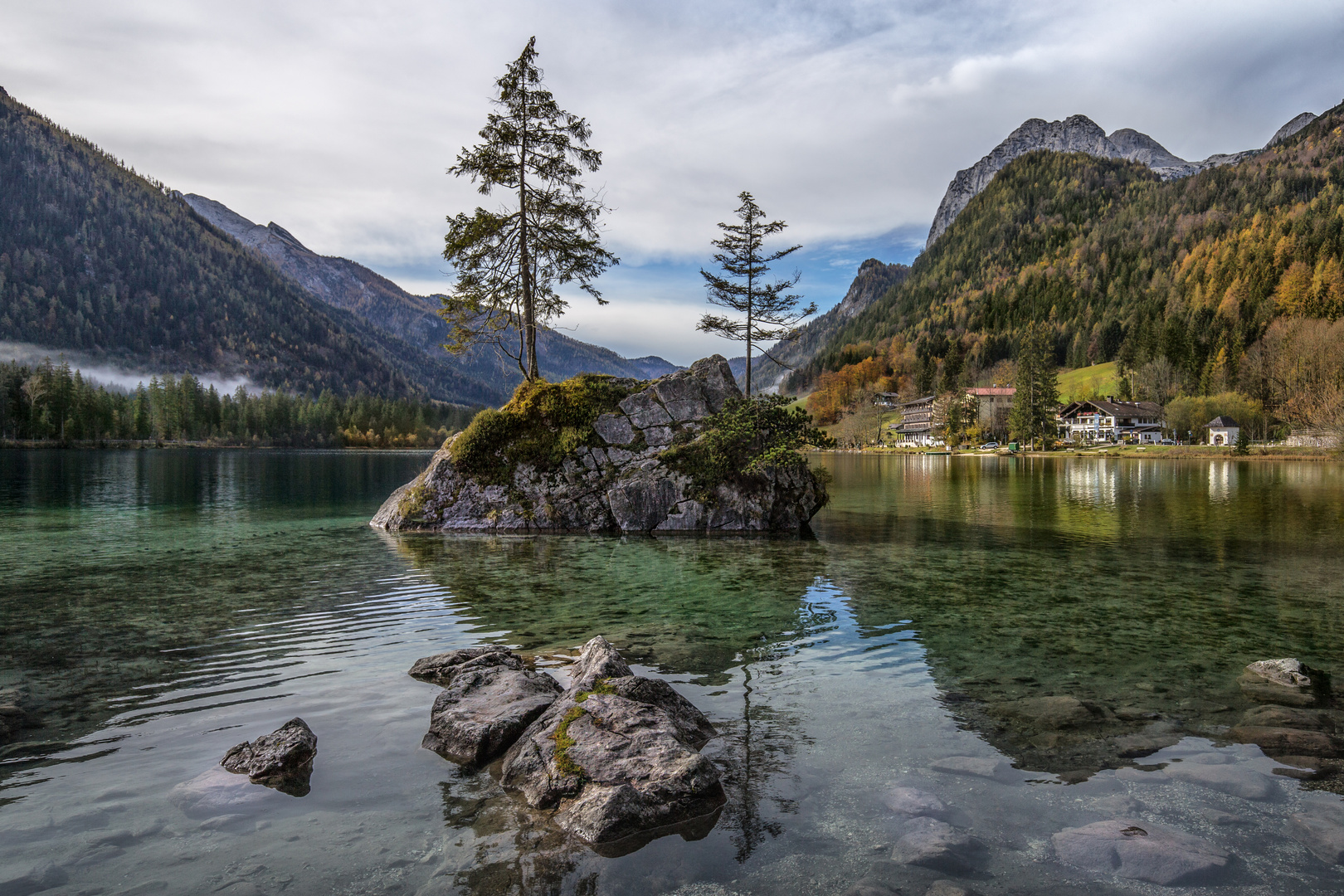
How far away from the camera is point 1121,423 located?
13525 cm

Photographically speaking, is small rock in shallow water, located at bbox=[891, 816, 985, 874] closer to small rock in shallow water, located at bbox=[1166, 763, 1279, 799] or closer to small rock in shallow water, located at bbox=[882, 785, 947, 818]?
small rock in shallow water, located at bbox=[882, 785, 947, 818]

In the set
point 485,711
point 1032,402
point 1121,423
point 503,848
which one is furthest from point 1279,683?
point 1121,423

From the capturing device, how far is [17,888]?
4.73 metres

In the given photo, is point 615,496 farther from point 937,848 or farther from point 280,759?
point 937,848

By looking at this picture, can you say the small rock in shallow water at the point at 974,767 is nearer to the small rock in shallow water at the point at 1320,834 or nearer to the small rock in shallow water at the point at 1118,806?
the small rock in shallow water at the point at 1118,806

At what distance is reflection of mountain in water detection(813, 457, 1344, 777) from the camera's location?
8.12 metres

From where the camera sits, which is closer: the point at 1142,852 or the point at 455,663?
the point at 1142,852

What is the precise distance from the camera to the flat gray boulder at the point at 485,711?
23.2 ft

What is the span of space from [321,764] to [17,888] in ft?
7.77

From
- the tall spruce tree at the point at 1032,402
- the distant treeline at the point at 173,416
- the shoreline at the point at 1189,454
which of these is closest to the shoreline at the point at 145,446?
the distant treeline at the point at 173,416

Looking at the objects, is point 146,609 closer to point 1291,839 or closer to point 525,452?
point 525,452

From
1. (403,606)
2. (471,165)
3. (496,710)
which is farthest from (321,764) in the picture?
(471,165)

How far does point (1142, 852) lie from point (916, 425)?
18410cm

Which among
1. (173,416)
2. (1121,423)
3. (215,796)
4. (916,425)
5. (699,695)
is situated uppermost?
(173,416)
